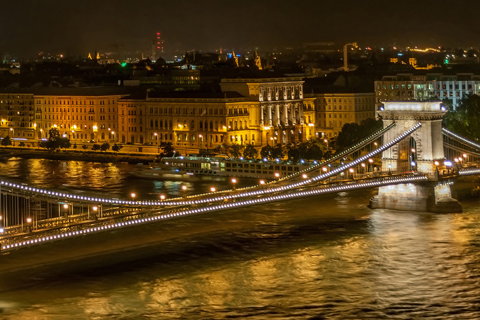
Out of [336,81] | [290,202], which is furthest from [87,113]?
[290,202]

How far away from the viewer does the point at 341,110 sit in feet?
163

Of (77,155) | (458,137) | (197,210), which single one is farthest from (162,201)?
(77,155)

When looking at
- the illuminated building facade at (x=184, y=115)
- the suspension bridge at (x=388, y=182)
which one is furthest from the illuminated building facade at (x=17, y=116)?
the suspension bridge at (x=388, y=182)

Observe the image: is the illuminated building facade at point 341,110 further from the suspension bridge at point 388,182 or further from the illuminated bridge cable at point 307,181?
the illuminated bridge cable at point 307,181

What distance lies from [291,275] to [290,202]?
857cm

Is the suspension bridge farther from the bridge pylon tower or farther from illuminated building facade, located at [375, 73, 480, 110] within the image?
illuminated building facade, located at [375, 73, 480, 110]

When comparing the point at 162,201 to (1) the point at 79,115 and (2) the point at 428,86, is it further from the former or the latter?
(1) the point at 79,115

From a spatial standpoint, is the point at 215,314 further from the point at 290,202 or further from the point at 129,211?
the point at 290,202

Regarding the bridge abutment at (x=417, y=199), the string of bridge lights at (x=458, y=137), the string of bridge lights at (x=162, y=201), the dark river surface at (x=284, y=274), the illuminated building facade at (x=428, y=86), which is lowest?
the dark river surface at (x=284, y=274)

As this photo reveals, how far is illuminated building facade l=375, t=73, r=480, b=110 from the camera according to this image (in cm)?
4675

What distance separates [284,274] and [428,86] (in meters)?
28.0

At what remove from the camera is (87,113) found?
51156 mm

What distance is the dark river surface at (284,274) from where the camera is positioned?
18.7 m

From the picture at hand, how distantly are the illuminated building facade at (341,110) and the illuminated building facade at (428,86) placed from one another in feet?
1.52
